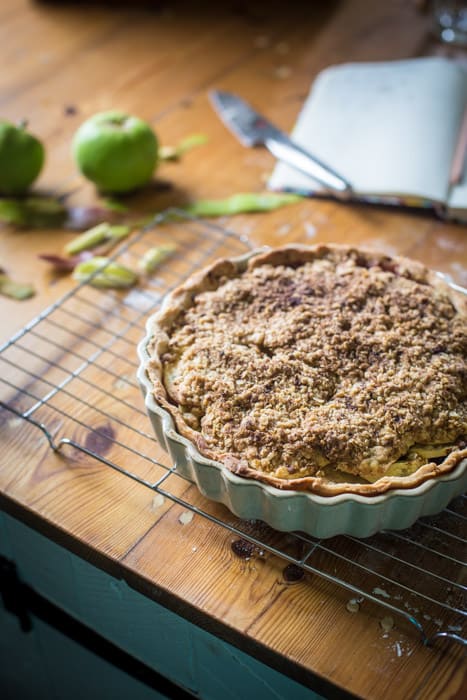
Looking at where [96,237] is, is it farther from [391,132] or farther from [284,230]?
[391,132]

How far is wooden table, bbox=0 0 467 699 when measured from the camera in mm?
1111

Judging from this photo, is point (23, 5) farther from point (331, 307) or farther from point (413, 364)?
point (413, 364)

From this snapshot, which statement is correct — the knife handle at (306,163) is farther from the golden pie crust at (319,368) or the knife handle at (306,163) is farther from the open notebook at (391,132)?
the golden pie crust at (319,368)

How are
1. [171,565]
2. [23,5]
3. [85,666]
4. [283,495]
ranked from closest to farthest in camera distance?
[283,495], [171,565], [85,666], [23,5]

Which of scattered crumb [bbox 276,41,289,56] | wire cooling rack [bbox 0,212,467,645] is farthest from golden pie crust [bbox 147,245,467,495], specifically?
scattered crumb [bbox 276,41,289,56]

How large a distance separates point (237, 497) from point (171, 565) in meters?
0.17

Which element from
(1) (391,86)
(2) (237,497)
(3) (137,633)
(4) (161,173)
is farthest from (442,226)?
(3) (137,633)

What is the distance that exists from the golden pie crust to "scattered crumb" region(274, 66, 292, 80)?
120 centimetres

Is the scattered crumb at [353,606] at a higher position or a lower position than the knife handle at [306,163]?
lower

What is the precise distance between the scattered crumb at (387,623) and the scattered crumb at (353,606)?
40 mm

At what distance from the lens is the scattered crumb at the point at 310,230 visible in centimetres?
188

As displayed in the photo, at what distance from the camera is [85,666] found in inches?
62.0

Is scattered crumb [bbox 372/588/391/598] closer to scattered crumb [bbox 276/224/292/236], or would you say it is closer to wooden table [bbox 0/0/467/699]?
wooden table [bbox 0/0/467/699]

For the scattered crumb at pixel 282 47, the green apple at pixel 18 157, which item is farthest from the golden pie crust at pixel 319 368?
the scattered crumb at pixel 282 47
